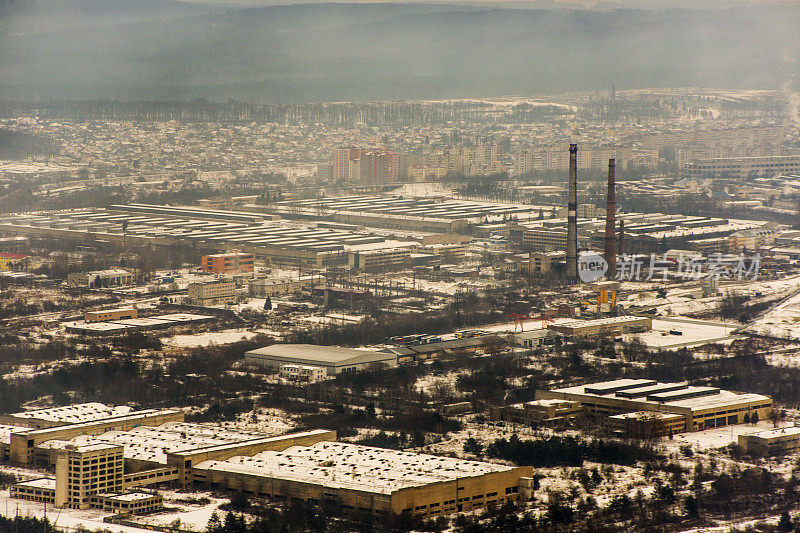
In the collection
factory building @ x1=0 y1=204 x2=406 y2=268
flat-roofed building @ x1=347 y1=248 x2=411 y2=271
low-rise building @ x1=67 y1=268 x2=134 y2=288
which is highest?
factory building @ x1=0 y1=204 x2=406 y2=268

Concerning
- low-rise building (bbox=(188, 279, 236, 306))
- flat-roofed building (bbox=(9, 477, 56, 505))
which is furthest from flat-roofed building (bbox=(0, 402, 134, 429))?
low-rise building (bbox=(188, 279, 236, 306))

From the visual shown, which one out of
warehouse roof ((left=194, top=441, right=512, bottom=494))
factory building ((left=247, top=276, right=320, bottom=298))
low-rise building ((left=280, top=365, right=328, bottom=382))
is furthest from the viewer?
factory building ((left=247, top=276, right=320, bottom=298))

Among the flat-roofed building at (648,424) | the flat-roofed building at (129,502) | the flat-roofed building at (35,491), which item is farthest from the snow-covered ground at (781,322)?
the flat-roofed building at (35,491)

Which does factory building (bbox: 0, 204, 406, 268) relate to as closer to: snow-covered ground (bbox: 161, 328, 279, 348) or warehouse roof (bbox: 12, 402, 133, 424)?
snow-covered ground (bbox: 161, 328, 279, 348)

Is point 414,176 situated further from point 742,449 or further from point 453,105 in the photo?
point 742,449

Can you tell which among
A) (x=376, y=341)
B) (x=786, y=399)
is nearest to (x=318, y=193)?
(x=376, y=341)

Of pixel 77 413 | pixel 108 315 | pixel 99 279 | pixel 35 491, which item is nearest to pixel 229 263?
pixel 99 279
